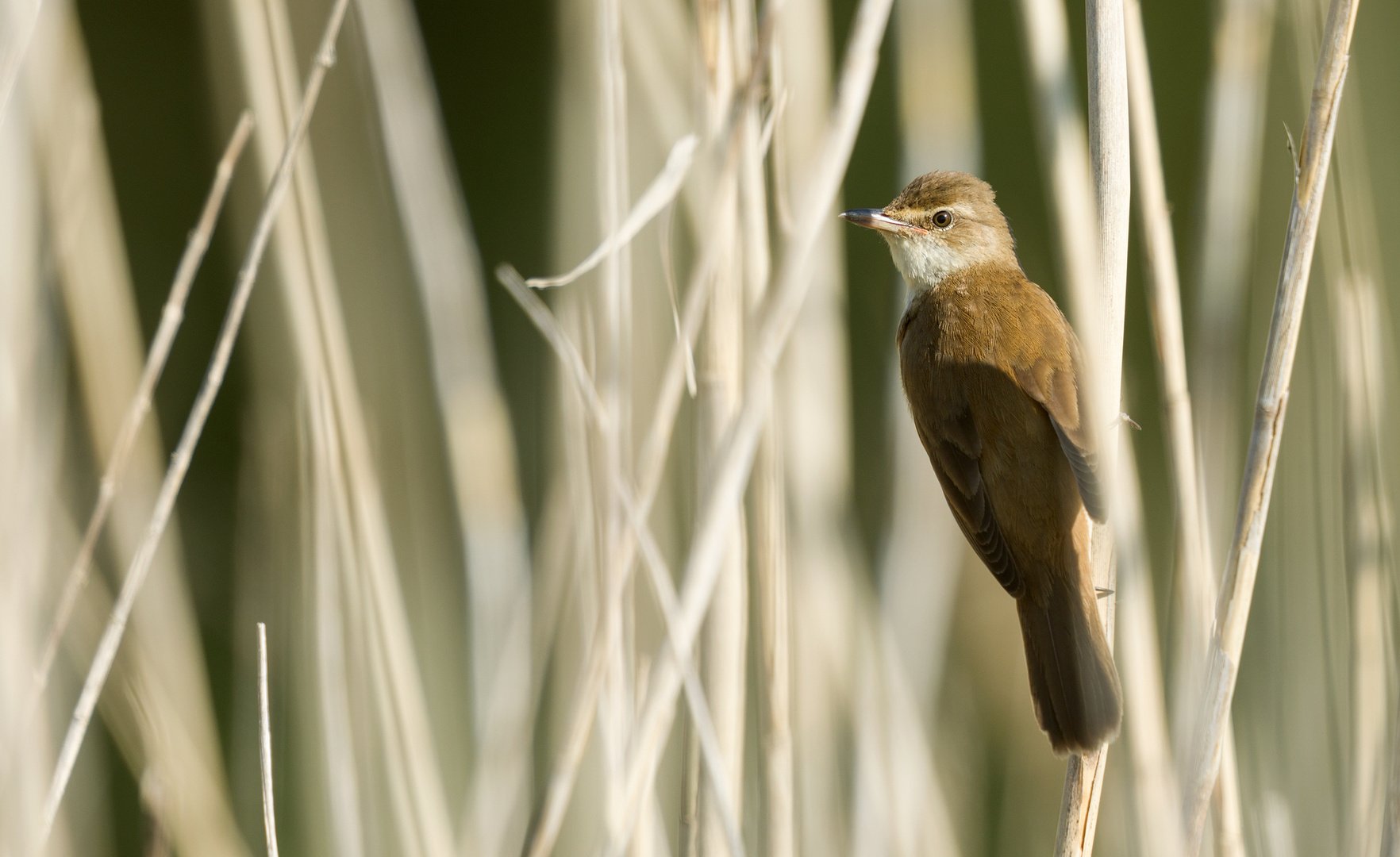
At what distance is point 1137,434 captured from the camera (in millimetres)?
4512

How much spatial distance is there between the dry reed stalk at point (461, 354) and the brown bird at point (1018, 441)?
0.73 metres

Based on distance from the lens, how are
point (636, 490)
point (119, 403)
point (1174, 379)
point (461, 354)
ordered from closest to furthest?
1. point (636, 490)
2. point (1174, 379)
3. point (461, 354)
4. point (119, 403)

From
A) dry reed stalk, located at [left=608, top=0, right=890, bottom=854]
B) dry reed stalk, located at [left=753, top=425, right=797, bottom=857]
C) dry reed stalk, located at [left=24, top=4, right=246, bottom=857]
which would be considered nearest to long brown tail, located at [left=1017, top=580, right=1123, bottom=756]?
dry reed stalk, located at [left=753, top=425, right=797, bottom=857]

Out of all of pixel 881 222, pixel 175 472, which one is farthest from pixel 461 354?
pixel 881 222

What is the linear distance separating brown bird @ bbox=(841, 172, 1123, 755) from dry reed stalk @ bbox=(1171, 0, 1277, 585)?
0.19 meters

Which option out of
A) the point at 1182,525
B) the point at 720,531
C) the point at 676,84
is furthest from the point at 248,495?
the point at 1182,525

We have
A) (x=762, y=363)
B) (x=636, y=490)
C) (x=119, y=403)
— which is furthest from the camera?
(x=119, y=403)

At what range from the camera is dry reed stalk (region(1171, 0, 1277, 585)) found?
76.0 inches

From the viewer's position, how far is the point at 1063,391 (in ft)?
6.63

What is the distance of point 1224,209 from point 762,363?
1.12 meters

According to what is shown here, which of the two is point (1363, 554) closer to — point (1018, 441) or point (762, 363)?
point (1018, 441)

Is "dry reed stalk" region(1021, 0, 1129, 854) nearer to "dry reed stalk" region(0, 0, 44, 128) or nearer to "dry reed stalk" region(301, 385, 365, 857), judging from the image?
"dry reed stalk" region(301, 385, 365, 857)

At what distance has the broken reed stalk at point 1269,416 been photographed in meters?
1.42

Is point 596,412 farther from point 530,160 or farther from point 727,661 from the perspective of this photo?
point 530,160
